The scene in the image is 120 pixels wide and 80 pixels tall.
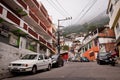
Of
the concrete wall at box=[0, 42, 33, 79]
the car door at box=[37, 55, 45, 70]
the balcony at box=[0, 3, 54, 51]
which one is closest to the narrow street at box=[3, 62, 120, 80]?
the car door at box=[37, 55, 45, 70]

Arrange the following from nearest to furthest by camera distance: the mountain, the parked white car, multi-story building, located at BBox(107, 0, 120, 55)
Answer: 1. the parked white car
2. multi-story building, located at BBox(107, 0, 120, 55)
3. the mountain

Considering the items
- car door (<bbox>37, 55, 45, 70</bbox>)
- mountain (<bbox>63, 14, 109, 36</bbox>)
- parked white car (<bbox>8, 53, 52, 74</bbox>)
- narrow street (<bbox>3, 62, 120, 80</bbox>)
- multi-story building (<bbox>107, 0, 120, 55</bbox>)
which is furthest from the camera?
mountain (<bbox>63, 14, 109, 36</bbox>)

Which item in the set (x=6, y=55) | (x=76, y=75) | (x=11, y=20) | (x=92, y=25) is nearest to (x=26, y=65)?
(x=76, y=75)

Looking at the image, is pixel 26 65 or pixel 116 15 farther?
pixel 116 15

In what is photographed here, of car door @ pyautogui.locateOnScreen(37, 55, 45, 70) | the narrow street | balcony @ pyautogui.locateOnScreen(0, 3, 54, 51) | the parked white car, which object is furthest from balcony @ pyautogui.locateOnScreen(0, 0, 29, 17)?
the narrow street

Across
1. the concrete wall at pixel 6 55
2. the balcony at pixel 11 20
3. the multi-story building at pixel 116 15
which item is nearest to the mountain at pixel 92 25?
the multi-story building at pixel 116 15

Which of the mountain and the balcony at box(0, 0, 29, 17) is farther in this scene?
the mountain

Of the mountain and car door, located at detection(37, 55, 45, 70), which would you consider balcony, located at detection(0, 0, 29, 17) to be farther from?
the mountain

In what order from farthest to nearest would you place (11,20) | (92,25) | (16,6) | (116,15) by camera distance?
(92,25)
(116,15)
(16,6)
(11,20)

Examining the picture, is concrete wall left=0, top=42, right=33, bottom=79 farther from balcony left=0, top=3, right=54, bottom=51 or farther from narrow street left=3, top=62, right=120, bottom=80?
narrow street left=3, top=62, right=120, bottom=80

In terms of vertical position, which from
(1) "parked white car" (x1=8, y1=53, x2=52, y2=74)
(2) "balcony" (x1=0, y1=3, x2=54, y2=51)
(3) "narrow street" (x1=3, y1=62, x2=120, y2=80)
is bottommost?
(3) "narrow street" (x1=3, y1=62, x2=120, y2=80)

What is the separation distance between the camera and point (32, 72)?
11102mm

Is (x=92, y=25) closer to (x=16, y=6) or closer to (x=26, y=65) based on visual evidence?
(x=16, y=6)

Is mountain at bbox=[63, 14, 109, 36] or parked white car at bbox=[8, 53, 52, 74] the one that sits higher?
mountain at bbox=[63, 14, 109, 36]
